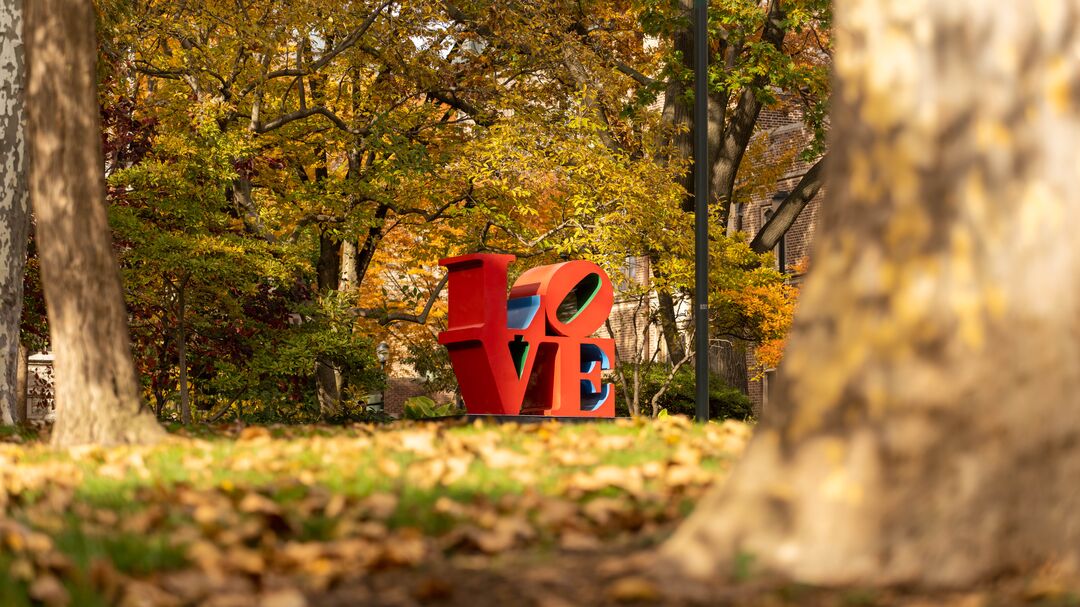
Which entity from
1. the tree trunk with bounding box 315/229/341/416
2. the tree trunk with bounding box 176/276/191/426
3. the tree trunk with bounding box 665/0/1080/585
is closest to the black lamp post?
the tree trunk with bounding box 176/276/191/426

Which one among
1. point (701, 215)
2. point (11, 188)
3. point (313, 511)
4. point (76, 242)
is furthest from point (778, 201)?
point (313, 511)

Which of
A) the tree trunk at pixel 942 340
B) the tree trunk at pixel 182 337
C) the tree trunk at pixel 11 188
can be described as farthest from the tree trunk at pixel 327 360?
the tree trunk at pixel 942 340

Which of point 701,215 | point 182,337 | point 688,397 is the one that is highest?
point 701,215

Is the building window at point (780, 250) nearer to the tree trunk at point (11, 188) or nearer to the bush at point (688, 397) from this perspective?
the bush at point (688, 397)

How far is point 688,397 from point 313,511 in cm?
2217

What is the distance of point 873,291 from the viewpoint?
4.15m

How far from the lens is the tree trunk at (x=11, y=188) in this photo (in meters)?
15.3

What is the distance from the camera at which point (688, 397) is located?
27156 millimetres

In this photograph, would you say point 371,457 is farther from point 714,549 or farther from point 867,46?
point 867,46

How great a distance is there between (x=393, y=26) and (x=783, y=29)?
7748 mm

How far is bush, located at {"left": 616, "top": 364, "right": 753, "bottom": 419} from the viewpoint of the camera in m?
26.3

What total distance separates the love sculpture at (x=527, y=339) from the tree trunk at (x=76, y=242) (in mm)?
8744

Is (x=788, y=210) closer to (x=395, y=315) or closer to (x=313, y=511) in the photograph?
(x=395, y=315)

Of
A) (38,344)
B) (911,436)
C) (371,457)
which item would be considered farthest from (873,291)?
(38,344)
